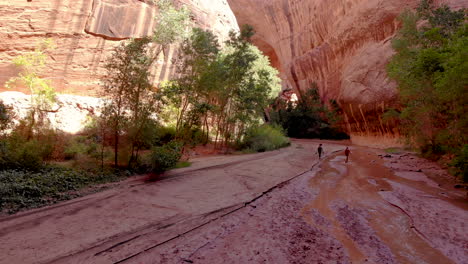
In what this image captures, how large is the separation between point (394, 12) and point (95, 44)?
87.3 feet

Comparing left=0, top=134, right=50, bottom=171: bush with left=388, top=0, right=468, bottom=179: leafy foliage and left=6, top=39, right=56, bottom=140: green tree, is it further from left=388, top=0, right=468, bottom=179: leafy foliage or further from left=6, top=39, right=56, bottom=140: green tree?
left=388, top=0, right=468, bottom=179: leafy foliage

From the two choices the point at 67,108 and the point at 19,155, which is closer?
the point at 19,155

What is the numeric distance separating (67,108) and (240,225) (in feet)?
45.3

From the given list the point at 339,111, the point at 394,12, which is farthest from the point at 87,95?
the point at 339,111

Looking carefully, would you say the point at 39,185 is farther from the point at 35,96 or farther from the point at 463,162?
the point at 463,162

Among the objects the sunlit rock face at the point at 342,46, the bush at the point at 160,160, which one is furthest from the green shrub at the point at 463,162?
the sunlit rock face at the point at 342,46

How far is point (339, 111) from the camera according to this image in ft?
110

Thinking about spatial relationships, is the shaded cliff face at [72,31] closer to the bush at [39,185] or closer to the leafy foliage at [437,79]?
the bush at [39,185]

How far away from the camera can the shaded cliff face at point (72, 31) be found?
52.3 feet

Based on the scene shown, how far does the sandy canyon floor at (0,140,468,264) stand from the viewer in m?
3.97

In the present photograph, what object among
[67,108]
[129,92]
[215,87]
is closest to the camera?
[129,92]

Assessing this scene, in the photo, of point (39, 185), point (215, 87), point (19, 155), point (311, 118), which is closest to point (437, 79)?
point (215, 87)

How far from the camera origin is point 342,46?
99.9 ft

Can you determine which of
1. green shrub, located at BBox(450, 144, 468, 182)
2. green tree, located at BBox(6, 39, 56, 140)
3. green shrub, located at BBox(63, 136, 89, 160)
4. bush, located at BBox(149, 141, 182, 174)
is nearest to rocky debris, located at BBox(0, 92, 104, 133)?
green tree, located at BBox(6, 39, 56, 140)
